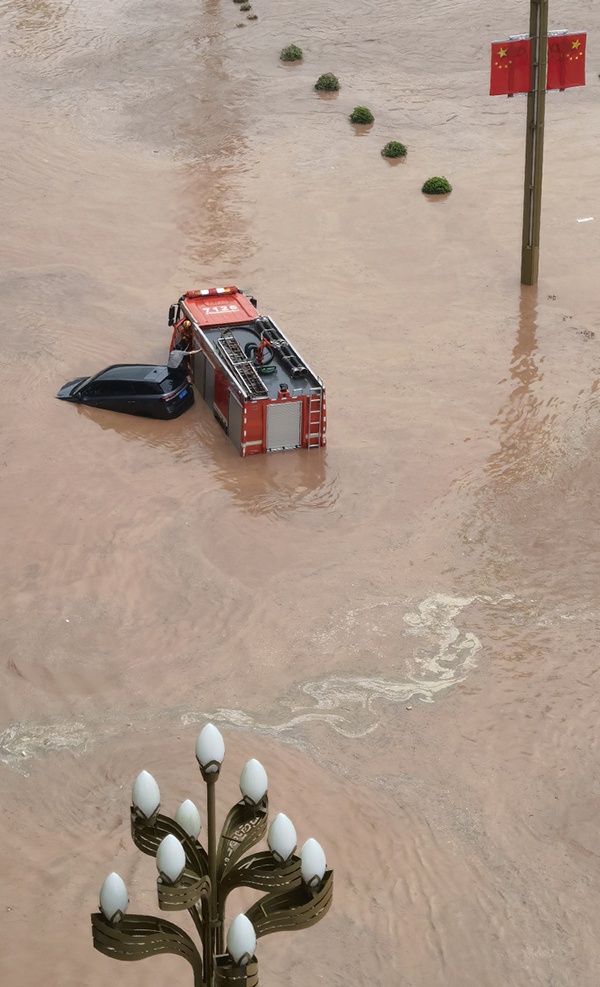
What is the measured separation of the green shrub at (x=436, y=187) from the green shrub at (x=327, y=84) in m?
11.2

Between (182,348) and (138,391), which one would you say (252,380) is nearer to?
(138,391)

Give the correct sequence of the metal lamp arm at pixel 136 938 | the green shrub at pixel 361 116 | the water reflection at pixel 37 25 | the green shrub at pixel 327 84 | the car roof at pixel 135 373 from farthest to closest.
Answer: the water reflection at pixel 37 25, the green shrub at pixel 327 84, the green shrub at pixel 361 116, the car roof at pixel 135 373, the metal lamp arm at pixel 136 938

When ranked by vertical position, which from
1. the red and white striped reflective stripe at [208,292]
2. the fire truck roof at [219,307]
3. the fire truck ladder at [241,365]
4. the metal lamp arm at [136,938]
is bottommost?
the fire truck ladder at [241,365]

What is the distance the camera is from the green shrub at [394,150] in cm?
4612

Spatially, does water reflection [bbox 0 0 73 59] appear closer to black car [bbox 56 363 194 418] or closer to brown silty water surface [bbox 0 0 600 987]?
brown silty water surface [bbox 0 0 600 987]

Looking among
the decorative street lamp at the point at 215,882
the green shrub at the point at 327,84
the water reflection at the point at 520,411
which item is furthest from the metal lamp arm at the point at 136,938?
the green shrub at the point at 327,84

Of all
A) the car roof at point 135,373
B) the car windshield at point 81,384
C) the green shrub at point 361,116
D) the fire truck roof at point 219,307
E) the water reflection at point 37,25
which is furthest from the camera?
the water reflection at point 37,25

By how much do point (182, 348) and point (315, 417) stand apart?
15.7 feet

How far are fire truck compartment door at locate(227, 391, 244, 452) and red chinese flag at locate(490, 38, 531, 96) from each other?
39.7 feet

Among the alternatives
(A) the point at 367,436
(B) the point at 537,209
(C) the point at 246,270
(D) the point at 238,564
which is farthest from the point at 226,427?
(B) the point at 537,209

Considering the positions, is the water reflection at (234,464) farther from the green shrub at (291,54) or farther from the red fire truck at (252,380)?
the green shrub at (291,54)

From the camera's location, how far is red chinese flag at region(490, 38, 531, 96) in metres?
33.5

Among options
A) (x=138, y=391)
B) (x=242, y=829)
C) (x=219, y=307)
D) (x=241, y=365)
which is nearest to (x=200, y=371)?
(x=138, y=391)

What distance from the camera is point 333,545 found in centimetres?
2633
